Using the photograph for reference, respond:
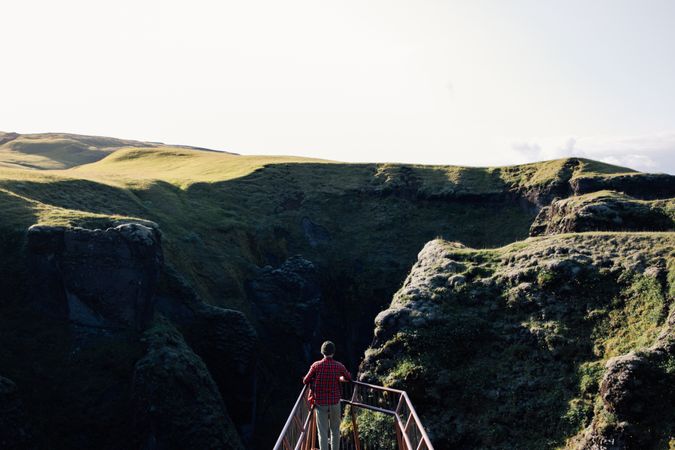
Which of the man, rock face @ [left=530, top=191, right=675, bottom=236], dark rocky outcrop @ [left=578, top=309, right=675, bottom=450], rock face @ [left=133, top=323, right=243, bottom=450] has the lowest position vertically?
rock face @ [left=133, top=323, right=243, bottom=450]

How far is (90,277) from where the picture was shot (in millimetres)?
28734

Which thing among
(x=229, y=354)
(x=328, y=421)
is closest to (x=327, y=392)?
(x=328, y=421)

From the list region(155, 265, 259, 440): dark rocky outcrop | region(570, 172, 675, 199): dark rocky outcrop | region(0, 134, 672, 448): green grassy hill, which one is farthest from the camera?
region(570, 172, 675, 199): dark rocky outcrop

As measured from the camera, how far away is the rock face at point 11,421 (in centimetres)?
2264

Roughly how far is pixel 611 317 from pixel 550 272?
383 centimetres

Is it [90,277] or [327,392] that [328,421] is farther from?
[90,277]

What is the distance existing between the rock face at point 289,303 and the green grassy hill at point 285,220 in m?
0.79

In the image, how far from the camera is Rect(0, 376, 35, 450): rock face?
2264 centimetres

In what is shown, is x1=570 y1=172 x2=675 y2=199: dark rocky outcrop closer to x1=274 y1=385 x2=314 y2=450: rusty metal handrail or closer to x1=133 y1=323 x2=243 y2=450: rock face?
x1=133 y1=323 x2=243 y2=450: rock face

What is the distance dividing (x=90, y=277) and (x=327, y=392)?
2044cm

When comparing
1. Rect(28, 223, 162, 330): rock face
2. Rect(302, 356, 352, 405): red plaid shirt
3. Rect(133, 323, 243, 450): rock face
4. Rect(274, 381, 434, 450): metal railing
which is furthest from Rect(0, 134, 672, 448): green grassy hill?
Rect(302, 356, 352, 405): red plaid shirt

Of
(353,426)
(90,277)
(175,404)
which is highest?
(90,277)

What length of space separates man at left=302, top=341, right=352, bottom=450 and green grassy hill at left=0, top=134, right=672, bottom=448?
10.7 m

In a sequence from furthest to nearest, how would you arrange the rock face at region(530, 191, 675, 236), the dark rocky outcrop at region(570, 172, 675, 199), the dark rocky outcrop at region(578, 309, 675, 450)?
the dark rocky outcrop at region(570, 172, 675, 199), the rock face at region(530, 191, 675, 236), the dark rocky outcrop at region(578, 309, 675, 450)
